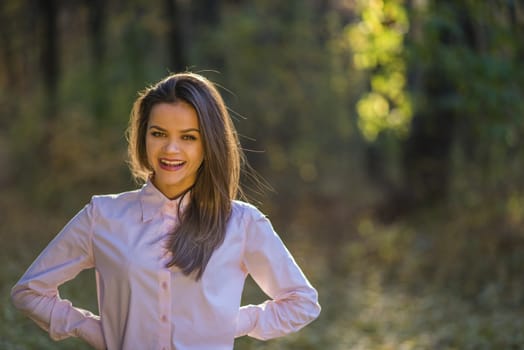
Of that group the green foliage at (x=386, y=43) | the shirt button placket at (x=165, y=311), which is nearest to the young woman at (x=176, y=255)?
the shirt button placket at (x=165, y=311)

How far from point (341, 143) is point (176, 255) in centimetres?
1352

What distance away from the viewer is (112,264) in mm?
2748

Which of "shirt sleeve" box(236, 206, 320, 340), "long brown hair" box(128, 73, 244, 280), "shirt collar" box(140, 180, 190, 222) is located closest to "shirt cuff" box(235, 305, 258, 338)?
"shirt sleeve" box(236, 206, 320, 340)

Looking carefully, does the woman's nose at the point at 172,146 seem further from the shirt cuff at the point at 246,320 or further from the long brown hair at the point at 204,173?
the shirt cuff at the point at 246,320

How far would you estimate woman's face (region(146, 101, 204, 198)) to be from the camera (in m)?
2.85

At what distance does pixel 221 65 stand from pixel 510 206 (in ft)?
21.7

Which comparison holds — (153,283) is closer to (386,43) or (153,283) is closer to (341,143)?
(386,43)

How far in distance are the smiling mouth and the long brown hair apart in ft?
0.33

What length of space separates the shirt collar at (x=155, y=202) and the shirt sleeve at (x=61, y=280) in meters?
0.20

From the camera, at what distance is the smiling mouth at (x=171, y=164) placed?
9.44ft

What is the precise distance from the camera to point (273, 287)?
2.94 metres

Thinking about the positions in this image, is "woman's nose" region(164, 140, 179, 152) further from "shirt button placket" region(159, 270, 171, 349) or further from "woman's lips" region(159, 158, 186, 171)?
"shirt button placket" region(159, 270, 171, 349)

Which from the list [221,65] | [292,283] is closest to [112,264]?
[292,283]

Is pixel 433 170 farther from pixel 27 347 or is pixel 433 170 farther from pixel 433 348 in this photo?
pixel 27 347
